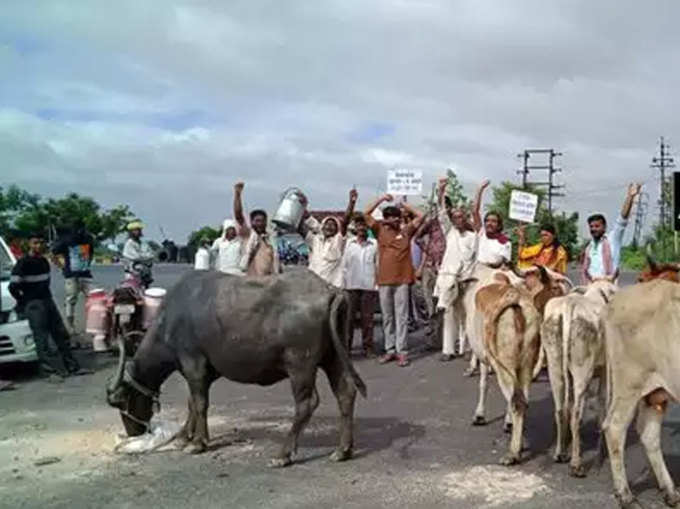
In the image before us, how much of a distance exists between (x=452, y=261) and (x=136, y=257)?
21.0 ft

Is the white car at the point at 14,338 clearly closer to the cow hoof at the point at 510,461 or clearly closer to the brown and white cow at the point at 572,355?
the cow hoof at the point at 510,461

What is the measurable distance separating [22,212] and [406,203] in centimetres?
5800

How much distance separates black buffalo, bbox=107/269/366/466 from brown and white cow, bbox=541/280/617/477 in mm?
1645

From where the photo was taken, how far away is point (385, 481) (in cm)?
605

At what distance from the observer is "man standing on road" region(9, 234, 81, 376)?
10578 mm

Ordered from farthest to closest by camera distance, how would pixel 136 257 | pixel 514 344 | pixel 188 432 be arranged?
1. pixel 136 257
2. pixel 188 432
3. pixel 514 344

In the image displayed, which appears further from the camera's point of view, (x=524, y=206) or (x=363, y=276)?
(x=524, y=206)

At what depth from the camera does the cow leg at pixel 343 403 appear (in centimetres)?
666

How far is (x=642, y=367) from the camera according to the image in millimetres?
5410

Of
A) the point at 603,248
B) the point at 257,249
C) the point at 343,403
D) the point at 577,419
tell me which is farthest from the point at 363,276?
the point at 577,419

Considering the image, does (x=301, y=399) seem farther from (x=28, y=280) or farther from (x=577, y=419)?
(x=28, y=280)

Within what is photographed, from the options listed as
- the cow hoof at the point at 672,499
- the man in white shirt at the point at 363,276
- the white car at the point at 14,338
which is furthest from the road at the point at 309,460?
the man in white shirt at the point at 363,276

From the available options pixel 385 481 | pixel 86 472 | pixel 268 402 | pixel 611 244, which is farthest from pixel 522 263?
pixel 86 472

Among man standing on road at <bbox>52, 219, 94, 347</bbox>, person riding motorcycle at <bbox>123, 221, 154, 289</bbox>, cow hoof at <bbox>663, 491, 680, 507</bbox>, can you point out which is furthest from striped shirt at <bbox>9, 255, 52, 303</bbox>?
cow hoof at <bbox>663, 491, 680, 507</bbox>
